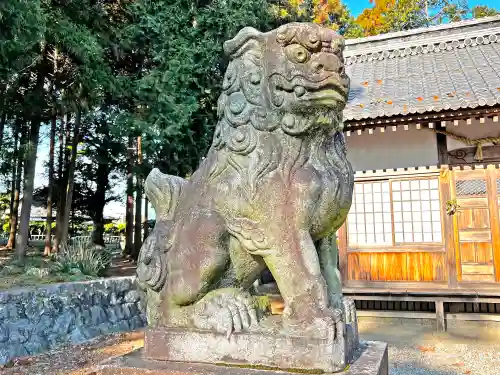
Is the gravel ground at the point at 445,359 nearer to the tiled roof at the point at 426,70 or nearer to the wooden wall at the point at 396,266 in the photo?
the wooden wall at the point at 396,266

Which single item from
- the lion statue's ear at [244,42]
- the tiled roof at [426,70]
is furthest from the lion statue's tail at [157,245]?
the tiled roof at [426,70]

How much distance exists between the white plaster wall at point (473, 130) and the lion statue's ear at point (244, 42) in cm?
602

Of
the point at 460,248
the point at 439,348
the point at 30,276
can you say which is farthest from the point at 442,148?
the point at 30,276

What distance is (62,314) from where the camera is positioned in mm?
6762

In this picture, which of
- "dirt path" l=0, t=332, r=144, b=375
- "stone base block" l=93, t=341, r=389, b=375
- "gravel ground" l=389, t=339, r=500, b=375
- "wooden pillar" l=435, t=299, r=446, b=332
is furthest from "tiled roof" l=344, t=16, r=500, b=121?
"stone base block" l=93, t=341, r=389, b=375

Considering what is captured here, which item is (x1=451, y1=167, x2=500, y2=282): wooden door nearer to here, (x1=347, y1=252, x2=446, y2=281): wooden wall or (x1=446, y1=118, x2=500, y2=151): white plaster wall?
(x1=347, y1=252, x2=446, y2=281): wooden wall

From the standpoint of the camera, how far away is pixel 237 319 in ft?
7.10

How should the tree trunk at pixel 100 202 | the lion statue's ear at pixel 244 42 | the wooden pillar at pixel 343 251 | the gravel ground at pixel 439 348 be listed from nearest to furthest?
the lion statue's ear at pixel 244 42
the gravel ground at pixel 439 348
the wooden pillar at pixel 343 251
the tree trunk at pixel 100 202

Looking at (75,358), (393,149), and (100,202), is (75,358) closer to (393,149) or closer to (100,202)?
(393,149)

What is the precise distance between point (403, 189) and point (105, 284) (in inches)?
220

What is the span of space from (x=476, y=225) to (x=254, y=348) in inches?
249

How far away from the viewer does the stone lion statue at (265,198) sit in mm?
2123

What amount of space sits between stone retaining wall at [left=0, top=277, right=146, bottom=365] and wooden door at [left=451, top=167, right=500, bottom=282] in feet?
17.4

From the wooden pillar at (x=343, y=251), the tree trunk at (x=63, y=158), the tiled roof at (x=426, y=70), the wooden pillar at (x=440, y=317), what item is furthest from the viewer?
the tree trunk at (x=63, y=158)
